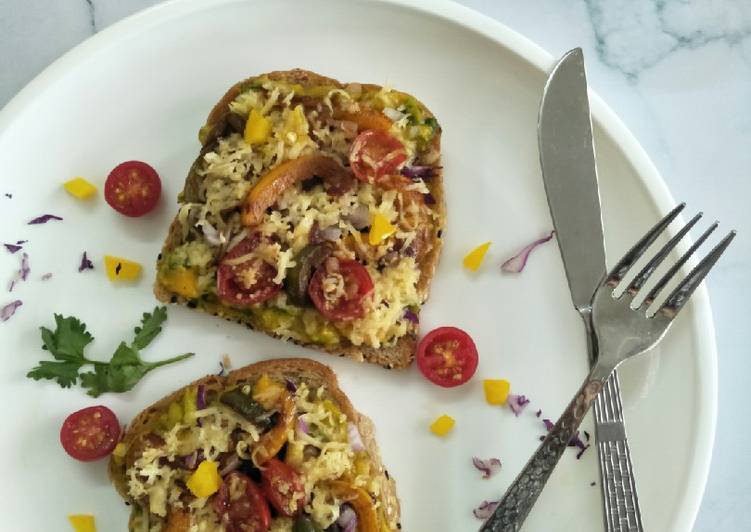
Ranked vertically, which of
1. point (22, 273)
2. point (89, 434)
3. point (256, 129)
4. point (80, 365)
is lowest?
point (89, 434)

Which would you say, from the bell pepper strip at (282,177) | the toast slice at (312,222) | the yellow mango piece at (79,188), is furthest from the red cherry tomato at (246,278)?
the yellow mango piece at (79,188)

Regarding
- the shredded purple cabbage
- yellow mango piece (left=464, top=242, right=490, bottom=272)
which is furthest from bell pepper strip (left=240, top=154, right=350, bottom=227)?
the shredded purple cabbage

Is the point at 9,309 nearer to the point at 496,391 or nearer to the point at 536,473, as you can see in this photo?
the point at 496,391

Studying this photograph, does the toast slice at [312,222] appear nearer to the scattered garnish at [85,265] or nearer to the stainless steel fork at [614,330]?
the scattered garnish at [85,265]

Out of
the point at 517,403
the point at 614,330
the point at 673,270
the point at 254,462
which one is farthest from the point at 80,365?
the point at 673,270

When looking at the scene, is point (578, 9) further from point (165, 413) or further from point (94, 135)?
point (165, 413)

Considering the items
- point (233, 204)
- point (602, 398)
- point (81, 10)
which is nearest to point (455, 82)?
point (233, 204)
